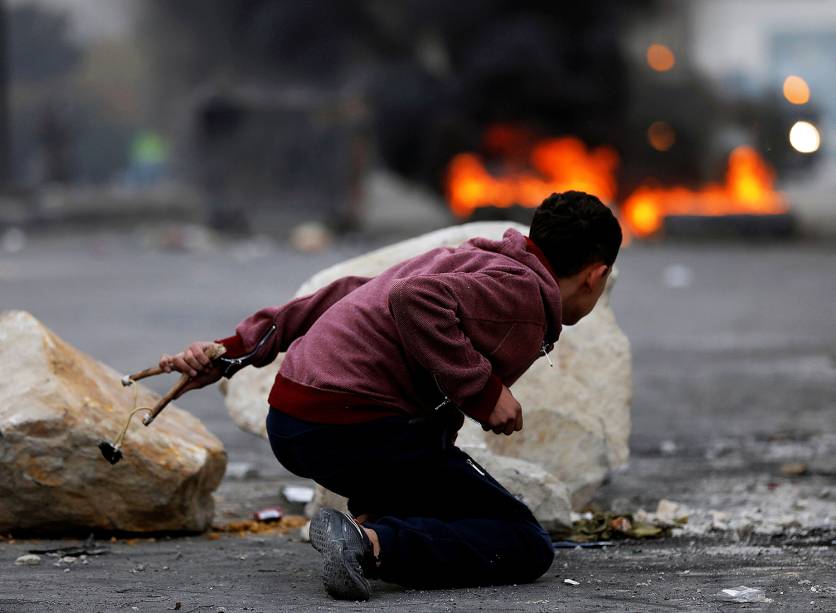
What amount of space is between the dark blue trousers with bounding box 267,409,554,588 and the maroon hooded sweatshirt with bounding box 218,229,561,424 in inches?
2.3

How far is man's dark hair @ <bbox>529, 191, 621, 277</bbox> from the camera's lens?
307 cm

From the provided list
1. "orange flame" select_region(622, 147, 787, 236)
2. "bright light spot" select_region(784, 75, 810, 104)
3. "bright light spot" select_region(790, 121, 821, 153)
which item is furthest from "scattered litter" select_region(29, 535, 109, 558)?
"bright light spot" select_region(784, 75, 810, 104)

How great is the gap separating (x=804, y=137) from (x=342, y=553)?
5.20m

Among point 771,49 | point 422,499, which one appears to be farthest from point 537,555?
point 771,49

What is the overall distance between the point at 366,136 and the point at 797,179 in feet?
68.0

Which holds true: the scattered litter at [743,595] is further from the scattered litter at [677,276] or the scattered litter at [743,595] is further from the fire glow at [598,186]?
the fire glow at [598,186]

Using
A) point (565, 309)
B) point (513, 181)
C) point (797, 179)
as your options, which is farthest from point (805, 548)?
point (797, 179)

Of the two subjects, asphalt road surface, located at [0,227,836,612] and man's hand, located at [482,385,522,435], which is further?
asphalt road surface, located at [0,227,836,612]

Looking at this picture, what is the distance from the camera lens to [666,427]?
6.11 meters

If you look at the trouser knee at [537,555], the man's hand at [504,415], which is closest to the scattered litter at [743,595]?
the trouser knee at [537,555]

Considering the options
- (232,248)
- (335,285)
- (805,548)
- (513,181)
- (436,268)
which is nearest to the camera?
(436,268)

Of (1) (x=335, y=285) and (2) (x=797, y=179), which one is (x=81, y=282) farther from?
(2) (x=797, y=179)

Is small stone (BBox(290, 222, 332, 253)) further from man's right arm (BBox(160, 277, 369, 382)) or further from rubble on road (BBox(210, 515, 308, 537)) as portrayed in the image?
man's right arm (BBox(160, 277, 369, 382))

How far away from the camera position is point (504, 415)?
293 centimetres
